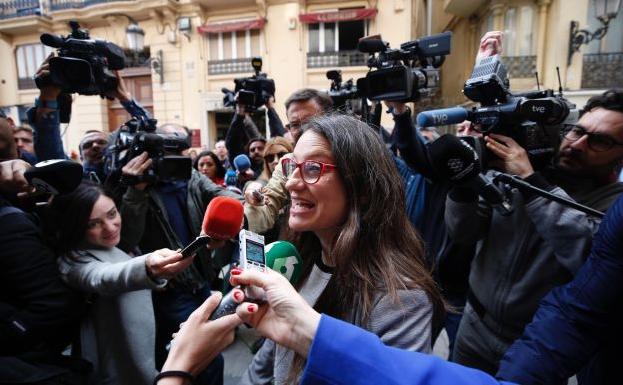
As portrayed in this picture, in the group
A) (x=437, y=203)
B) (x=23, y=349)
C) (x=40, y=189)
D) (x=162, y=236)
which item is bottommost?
(x=23, y=349)

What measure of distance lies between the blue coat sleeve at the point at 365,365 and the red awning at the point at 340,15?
41.2 ft

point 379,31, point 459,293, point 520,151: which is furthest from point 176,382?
point 379,31

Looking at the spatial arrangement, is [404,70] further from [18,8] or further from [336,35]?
[18,8]

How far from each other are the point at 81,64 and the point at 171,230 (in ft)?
3.62

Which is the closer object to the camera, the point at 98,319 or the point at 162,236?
the point at 98,319

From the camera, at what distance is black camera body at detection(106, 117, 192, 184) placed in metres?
2.13

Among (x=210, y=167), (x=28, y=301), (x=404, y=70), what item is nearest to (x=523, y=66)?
(x=210, y=167)

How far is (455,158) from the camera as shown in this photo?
1622mm

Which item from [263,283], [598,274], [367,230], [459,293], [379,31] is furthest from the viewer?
[379,31]

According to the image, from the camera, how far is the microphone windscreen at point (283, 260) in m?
1.27

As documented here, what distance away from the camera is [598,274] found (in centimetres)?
109

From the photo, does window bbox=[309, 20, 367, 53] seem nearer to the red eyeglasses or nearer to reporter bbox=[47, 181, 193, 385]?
reporter bbox=[47, 181, 193, 385]

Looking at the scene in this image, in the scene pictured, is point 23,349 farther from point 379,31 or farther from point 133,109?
point 379,31

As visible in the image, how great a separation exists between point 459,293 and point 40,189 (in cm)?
235
